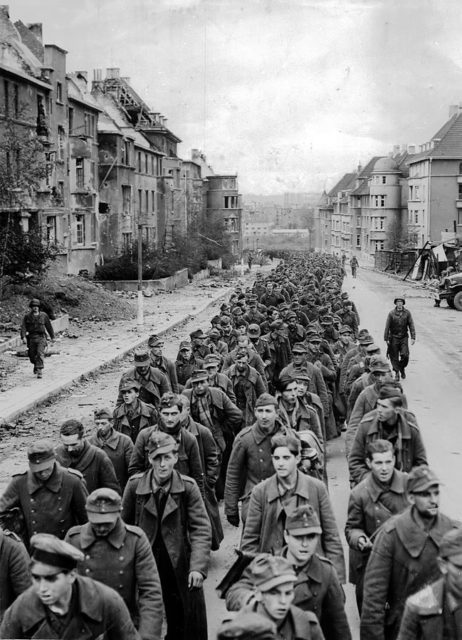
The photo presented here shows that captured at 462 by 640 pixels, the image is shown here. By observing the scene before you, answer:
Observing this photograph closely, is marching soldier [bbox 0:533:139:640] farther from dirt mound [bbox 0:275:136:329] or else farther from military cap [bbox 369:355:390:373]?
dirt mound [bbox 0:275:136:329]

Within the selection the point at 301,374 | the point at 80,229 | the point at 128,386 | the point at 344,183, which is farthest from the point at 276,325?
the point at 344,183

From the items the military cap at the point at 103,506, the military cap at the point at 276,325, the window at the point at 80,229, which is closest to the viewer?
the military cap at the point at 103,506

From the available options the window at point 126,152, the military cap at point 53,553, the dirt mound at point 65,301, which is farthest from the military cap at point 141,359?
the window at point 126,152

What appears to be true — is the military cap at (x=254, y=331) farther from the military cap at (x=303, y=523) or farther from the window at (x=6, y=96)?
the window at (x=6, y=96)

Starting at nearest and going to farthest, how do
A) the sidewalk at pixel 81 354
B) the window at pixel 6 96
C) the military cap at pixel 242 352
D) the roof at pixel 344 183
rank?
the military cap at pixel 242 352 < the sidewalk at pixel 81 354 < the window at pixel 6 96 < the roof at pixel 344 183

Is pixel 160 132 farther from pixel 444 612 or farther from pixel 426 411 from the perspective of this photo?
pixel 444 612

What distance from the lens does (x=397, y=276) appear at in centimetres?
7250

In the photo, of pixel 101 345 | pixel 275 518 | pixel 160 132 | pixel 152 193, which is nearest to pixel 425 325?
pixel 101 345

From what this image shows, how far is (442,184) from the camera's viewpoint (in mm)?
79188

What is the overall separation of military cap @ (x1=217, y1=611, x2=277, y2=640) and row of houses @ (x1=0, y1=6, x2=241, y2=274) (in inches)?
1039

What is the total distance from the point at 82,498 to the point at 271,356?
9.51 meters

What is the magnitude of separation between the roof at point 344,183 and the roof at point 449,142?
44.8m

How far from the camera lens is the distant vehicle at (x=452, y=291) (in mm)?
41438

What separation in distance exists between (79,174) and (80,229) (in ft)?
9.41
